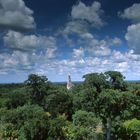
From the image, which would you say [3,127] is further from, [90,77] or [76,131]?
[90,77]

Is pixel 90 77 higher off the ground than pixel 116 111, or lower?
higher

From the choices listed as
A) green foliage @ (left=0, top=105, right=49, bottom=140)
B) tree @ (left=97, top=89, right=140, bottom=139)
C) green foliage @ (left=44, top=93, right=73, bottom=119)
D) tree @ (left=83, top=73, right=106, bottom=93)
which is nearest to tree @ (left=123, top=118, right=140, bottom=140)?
tree @ (left=97, top=89, right=140, bottom=139)

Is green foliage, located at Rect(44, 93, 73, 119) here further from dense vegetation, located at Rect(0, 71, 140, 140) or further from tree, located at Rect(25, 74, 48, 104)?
dense vegetation, located at Rect(0, 71, 140, 140)

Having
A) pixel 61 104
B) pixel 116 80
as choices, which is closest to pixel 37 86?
pixel 61 104

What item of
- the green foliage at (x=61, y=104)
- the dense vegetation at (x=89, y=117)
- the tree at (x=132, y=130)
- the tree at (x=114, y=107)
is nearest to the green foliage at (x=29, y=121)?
the dense vegetation at (x=89, y=117)

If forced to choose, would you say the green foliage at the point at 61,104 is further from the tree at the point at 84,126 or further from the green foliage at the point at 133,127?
the green foliage at the point at 133,127

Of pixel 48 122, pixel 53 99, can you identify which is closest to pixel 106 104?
pixel 48 122

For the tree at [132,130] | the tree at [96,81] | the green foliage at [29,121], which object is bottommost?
the tree at [132,130]

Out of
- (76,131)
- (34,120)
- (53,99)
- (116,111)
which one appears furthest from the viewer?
(53,99)

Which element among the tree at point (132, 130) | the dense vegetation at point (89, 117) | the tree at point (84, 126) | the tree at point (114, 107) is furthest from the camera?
the tree at point (132, 130)

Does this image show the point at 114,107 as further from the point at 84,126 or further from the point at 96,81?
the point at 84,126
